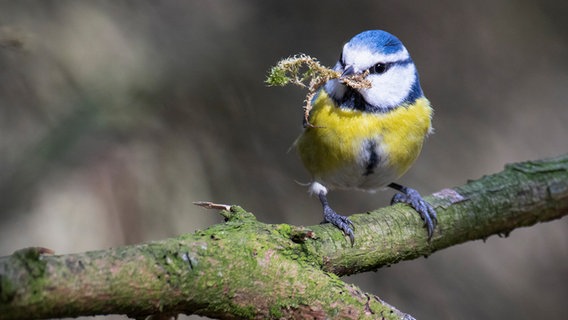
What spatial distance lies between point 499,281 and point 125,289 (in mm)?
2091

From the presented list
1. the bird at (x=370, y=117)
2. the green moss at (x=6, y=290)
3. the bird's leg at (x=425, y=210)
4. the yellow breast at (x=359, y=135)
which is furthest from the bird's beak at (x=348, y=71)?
the green moss at (x=6, y=290)

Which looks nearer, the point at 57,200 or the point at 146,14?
the point at 57,200

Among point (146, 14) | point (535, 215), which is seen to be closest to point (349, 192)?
point (535, 215)

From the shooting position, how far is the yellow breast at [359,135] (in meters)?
2.20

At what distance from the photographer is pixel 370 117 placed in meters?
2.20

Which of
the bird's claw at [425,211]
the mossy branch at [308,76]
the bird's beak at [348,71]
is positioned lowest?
the bird's claw at [425,211]

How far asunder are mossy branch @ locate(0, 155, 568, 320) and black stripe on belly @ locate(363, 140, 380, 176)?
0.26 meters

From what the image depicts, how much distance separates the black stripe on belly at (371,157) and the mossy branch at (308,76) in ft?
0.65

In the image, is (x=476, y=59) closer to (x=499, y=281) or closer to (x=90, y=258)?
(x=499, y=281)

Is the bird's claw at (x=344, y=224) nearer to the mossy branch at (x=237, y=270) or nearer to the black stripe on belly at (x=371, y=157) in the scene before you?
the mossy branch at (x=237, y=270)

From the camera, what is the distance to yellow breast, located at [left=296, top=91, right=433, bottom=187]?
7.21 ft

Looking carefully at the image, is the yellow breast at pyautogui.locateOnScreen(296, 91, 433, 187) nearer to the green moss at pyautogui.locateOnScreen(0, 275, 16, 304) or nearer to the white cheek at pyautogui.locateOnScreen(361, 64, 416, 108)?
the white cheek at pyautogui.locateOnScreen(361, 64, 416, 108)

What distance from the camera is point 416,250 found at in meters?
1.92

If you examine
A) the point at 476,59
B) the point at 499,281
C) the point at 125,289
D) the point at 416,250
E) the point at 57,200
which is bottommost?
the point at 125,289
